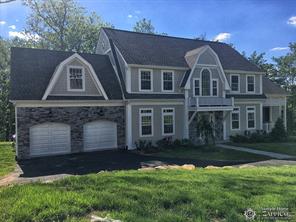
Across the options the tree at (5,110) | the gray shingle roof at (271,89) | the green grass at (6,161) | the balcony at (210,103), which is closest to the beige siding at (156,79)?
the balcony at (210,103)

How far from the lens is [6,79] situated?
36.7 metres

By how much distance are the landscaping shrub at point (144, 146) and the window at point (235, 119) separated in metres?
8.42

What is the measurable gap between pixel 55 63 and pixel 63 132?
4.79m

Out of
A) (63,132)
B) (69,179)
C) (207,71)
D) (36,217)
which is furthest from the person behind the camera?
(207,71)

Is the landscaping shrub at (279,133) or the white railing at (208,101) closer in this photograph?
the white railing at (208,101)

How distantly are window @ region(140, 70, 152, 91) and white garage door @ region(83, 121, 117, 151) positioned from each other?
347cm

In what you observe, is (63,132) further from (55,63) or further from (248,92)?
(248,92)

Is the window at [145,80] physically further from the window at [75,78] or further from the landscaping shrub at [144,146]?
the window at [75,78]

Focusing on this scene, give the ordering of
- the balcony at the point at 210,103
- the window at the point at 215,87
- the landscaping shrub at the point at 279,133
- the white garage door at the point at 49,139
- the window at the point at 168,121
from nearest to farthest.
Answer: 1. the white garage door at the point at 49,139
2. the window at the point at 168,121
3. the balcony at the point at 210,103
4. the window at the point at 215,87
5. the landscaping shrub at the point at 279,133

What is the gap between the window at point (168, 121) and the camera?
22047 mm

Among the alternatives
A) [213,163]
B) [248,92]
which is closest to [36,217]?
[213,163]

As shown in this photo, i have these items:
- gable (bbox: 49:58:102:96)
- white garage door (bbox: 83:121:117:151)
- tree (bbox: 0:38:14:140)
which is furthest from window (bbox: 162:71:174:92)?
tree (bbox: 0:38:14:140)

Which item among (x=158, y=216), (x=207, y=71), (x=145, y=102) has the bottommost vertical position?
(x=158, y=216)

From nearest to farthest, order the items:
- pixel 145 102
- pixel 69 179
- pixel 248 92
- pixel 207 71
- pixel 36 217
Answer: pixel 36 217 < pixel 69 179 < pixel 145 102 < pixel 207 71 < pixel 248 92
